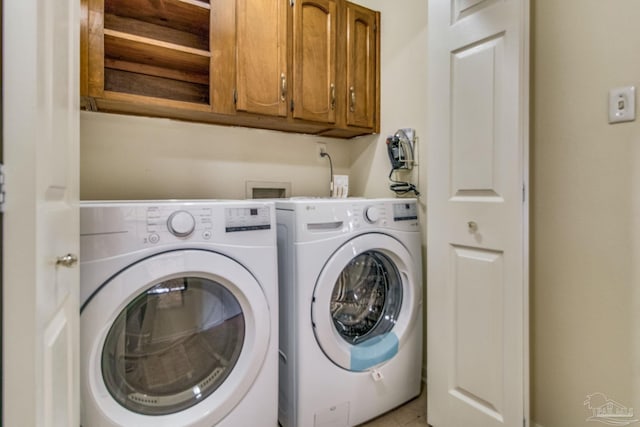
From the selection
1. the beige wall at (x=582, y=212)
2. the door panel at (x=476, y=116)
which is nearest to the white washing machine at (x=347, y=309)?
the door panel at (x=476, y=116)

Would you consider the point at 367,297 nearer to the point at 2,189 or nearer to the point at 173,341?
the point at 173,341

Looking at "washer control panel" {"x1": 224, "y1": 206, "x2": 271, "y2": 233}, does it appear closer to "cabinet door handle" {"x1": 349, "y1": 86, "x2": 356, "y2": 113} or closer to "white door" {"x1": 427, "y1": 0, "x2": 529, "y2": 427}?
"white door" {"x1": 427, "y1": 0, "x2": 529, "y2": 427}

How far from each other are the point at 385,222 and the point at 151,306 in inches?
38.0

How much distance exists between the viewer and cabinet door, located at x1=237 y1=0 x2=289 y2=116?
4.78 feet

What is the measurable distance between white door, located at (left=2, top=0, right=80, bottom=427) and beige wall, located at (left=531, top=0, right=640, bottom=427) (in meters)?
1.42

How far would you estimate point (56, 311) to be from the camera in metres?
0.57

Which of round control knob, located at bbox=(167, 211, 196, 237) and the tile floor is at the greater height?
round control knob, located at bbox=(167, 211, 196, 237)

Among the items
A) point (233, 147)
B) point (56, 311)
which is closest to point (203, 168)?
point (233, 147)

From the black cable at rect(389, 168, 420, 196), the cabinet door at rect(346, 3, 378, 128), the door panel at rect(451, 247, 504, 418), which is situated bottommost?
the door panel at rect(451, 247, 504, 418)

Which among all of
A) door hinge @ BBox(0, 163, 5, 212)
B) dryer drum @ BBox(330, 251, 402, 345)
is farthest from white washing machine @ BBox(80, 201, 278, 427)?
door hinge @ BBox(0, 163, 5, 212)

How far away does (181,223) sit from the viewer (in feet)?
3.16

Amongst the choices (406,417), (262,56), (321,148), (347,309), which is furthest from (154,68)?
(406,417)

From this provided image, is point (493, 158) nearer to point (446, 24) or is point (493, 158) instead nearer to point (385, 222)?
point (385, 222)

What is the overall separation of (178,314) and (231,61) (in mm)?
1105
